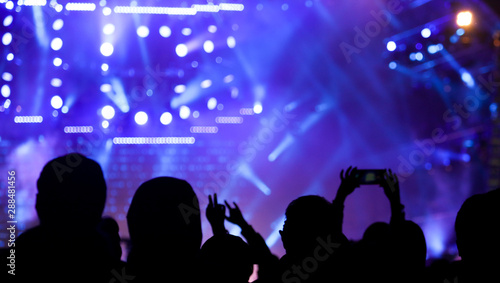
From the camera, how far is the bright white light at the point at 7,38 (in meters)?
6.52

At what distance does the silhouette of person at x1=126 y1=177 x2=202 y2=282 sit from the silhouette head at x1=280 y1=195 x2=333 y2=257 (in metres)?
0.40

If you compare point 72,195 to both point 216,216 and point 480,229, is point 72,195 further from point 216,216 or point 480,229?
point 480,229

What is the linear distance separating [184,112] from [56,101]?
164cm

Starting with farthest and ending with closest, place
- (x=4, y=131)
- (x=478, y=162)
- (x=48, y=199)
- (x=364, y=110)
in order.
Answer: (x=478, y=162)
(x=364, y=110)
(x=4, y=131)
(x=48, y=199)

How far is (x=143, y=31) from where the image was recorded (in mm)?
7070

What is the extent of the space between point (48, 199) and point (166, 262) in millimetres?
382

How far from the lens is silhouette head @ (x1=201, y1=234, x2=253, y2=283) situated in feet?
5.21

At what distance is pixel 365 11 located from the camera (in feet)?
26.5

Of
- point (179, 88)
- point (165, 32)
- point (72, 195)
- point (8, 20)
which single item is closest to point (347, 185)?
point (72, 195)

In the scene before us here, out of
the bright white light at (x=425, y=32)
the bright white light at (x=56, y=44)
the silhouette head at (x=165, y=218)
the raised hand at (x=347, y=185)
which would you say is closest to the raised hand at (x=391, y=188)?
the raised hand at (x=347, y=185)

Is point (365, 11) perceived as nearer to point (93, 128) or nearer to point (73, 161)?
point (93, 128)

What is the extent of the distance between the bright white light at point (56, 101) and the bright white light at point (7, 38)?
0.85 metres

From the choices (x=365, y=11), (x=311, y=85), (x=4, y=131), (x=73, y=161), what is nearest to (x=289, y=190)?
(x=311, y=85)

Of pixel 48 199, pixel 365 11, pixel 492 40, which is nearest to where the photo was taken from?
pixel 48 199
